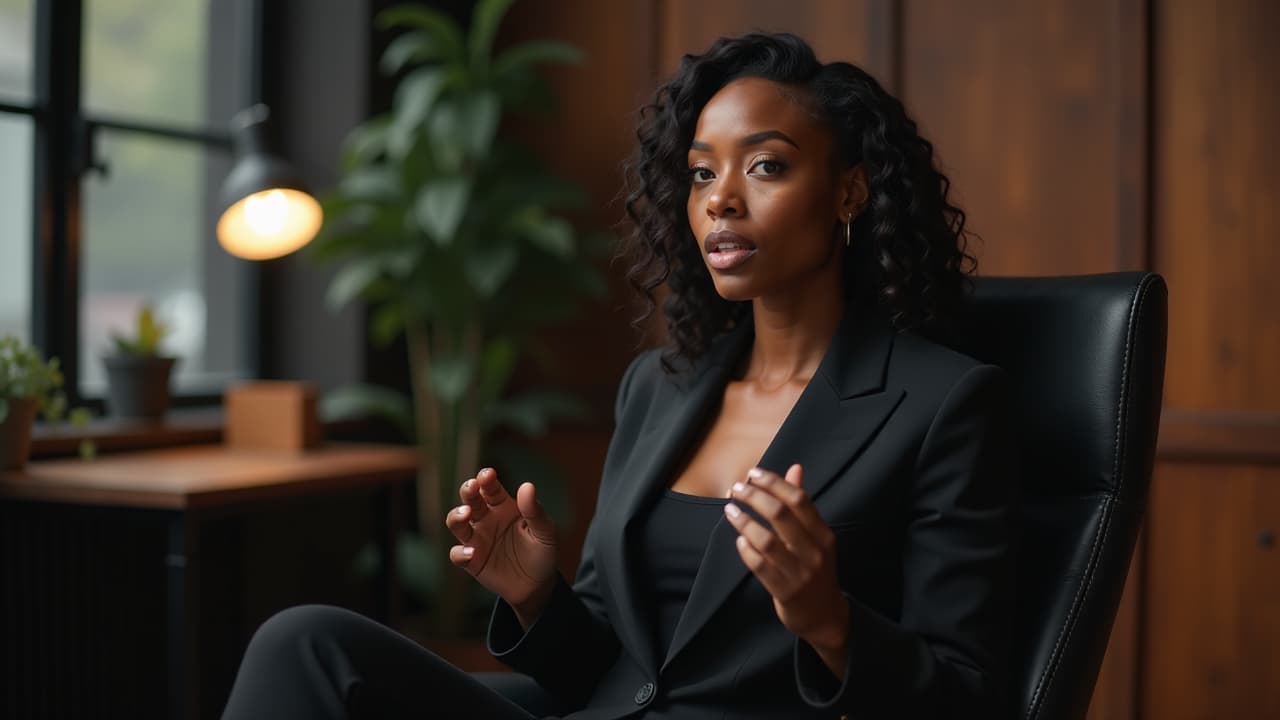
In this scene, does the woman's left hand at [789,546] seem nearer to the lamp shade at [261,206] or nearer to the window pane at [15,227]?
the lamp shade at [261,206]

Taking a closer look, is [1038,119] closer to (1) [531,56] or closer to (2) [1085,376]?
(1) [531,56]

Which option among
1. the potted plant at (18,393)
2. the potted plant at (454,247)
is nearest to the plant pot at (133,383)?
the potted plant at (18,393)

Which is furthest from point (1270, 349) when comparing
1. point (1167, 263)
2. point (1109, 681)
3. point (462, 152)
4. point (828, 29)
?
point (462, 152)

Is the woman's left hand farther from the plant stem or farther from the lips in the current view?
the plant stem

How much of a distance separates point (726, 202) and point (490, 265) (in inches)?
67.1

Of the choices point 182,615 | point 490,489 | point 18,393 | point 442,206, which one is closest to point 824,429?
point 490,489

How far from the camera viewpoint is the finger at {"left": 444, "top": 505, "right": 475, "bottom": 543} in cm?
139

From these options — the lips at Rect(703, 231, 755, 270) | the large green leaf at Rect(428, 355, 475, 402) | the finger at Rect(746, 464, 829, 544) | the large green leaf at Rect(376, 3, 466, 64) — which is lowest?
the finger at Rect(746, 464, 829, 544)

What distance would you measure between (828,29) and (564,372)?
129 cm

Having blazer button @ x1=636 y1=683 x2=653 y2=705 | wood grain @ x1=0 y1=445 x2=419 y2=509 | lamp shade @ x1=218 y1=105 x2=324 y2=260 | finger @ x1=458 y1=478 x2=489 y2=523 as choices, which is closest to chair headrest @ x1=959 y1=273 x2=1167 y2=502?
blazer button @ x1=636 y1=683 x2=653 y2=705

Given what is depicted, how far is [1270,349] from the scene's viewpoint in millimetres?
2717

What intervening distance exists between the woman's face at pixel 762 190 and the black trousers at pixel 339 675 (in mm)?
557

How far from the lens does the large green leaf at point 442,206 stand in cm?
292

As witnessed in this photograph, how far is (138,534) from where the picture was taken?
2.77 meters
